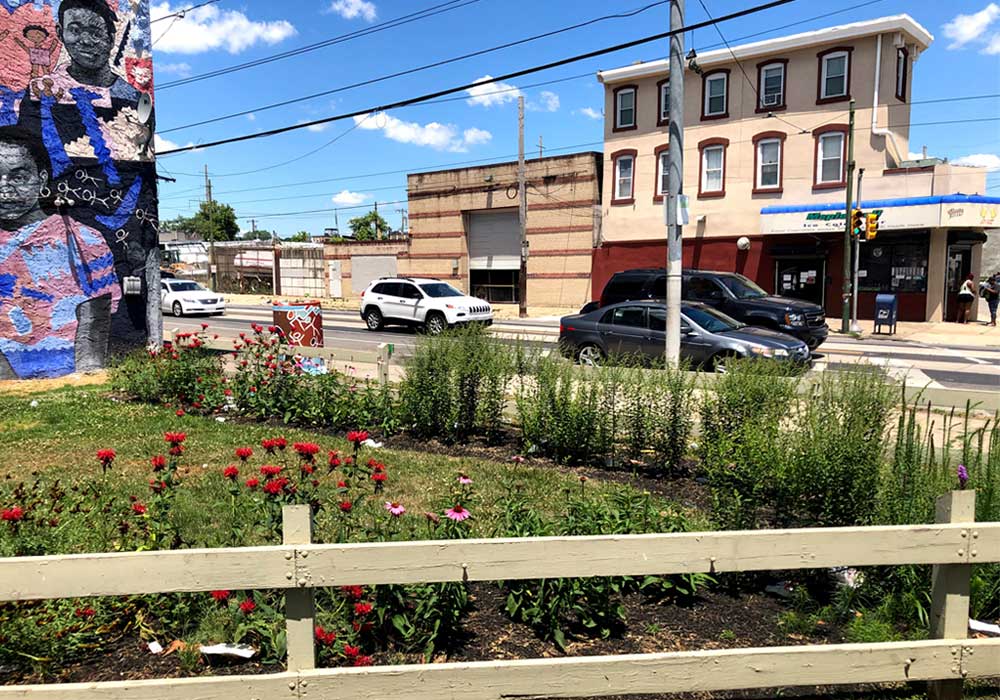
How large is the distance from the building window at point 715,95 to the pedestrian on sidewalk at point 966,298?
11.4m

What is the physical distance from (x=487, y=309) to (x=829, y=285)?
554 inches

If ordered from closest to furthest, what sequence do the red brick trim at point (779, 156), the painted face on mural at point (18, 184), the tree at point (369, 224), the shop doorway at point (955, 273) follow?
the painted face on mural at point (18, 184) → the shop doorway at point (955, 273) → the red brick trim at point (779, 156) → the tree at point (369, 224)

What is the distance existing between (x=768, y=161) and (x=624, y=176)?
21.9 ft

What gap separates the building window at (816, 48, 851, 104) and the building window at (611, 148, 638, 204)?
8.29 meters

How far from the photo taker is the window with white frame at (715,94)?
30797 millimetres

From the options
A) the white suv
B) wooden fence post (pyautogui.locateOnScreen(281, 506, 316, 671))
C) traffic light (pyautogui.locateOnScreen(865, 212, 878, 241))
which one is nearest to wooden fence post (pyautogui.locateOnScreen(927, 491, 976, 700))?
wooden fence post (pyautogui.locateOnScreen(281, 506, 316, 671))

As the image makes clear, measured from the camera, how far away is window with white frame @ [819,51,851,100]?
27.8 meters

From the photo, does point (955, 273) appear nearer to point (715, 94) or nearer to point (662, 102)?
point (715, 94)

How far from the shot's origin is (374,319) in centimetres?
2527

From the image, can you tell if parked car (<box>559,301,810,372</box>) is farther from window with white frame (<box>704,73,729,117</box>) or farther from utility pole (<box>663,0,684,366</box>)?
window with white frame (<box>704,73,729,117</box>)

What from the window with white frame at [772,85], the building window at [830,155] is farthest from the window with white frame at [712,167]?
the building window at [830,155]

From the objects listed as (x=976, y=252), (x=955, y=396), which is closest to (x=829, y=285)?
(x=976, y=252)

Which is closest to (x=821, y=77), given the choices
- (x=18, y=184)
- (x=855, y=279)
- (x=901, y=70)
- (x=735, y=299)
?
(x=901, y=70)

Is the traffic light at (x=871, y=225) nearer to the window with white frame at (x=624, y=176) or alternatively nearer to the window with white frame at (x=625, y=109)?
the window with white frame at (x=624, y=176)
